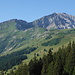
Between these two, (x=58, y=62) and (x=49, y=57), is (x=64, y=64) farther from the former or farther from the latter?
(x=49, y=57)

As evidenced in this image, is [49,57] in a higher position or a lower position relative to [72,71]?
higher

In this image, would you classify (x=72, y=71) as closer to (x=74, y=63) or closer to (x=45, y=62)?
(x=74, y=63)

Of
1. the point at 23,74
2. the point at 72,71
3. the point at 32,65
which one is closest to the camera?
the point at 72,71

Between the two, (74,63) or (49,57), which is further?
(49,57)

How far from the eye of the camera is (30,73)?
112062 mm

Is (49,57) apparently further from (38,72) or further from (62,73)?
(62,73)

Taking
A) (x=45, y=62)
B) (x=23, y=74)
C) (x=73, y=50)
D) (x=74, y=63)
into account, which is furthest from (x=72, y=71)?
(x=23, y=74)

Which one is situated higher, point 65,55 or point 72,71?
point 65,55

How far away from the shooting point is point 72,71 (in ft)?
327

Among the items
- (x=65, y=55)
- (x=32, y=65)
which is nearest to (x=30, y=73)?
(x=32, y=65)

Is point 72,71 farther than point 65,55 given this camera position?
No

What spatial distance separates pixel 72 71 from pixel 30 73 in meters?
28.4

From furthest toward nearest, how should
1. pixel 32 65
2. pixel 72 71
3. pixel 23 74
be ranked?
pixel 32 65, pixel 23 74, pixel 72 71

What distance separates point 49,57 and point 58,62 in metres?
14.8
